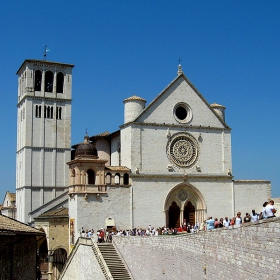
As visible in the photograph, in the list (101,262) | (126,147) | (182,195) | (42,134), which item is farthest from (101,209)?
(42,134)

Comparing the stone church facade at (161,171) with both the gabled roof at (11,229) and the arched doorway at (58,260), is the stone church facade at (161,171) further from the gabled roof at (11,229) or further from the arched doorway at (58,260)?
the gabled roof at (11,229)

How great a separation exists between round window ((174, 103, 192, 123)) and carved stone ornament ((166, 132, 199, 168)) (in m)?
1.19

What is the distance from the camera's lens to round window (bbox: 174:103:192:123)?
137 feet

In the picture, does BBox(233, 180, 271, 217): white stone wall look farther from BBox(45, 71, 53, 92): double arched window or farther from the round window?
BBox(45, 71, 53, 92): double arched window

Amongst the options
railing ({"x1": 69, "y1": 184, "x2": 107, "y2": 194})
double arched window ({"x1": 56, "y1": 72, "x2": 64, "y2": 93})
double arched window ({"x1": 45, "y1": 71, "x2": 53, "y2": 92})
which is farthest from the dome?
double arched window ({"x1": 56, "y1": 72, "x2": 64, "y2": 93})

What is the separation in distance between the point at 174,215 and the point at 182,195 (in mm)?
1705

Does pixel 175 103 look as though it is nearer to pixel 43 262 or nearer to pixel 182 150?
pixel 182 150

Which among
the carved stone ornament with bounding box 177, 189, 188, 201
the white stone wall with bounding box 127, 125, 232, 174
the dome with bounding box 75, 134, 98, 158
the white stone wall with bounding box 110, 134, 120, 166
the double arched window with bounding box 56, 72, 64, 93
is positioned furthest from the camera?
the double arched window with bounding box 56, 72, 64, 93

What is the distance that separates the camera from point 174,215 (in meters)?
41.1

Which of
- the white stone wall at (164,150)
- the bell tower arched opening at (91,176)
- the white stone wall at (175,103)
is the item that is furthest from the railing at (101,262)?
the white stone wall at (175,103)

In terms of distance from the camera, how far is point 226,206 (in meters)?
42.2

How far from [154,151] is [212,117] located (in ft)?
20.7

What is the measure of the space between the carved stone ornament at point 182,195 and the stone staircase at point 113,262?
977 cm

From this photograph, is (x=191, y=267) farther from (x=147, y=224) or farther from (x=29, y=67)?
(x=29, y=67)
